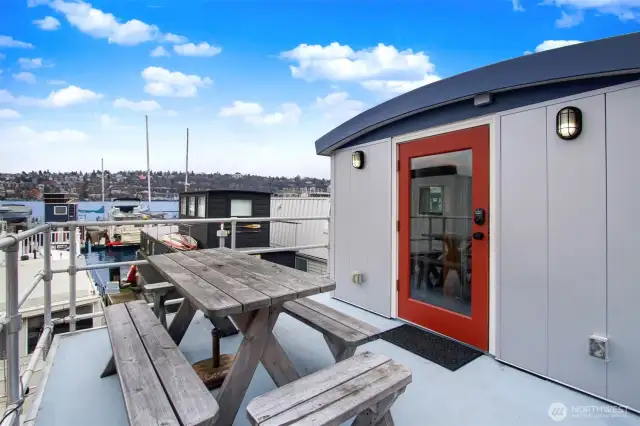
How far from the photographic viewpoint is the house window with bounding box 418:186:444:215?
9.21 feet

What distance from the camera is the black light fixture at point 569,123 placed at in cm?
194

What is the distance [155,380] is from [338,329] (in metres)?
0.89

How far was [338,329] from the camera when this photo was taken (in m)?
1.75

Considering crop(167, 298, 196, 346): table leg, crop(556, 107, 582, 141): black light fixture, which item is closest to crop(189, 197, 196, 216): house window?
crop(167, 298, 196, 346): table leg

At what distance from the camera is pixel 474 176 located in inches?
99.6

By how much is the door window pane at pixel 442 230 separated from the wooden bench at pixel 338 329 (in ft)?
3.99

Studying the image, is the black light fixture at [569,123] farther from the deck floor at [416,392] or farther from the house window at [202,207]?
the house window at [202,207]

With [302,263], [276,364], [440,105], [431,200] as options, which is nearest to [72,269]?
[276,364]

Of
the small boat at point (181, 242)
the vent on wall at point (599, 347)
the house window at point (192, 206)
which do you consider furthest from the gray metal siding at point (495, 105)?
the house window at point (192, 206)

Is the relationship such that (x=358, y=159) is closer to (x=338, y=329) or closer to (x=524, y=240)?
(x=524, y=240)

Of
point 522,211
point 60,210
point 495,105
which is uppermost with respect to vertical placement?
point 495,105

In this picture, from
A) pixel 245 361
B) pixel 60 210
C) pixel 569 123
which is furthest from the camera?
pixel 60 210

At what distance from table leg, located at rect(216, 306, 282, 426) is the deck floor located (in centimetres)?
Result: 23

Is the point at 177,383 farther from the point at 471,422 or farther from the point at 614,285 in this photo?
the point at 614,285
